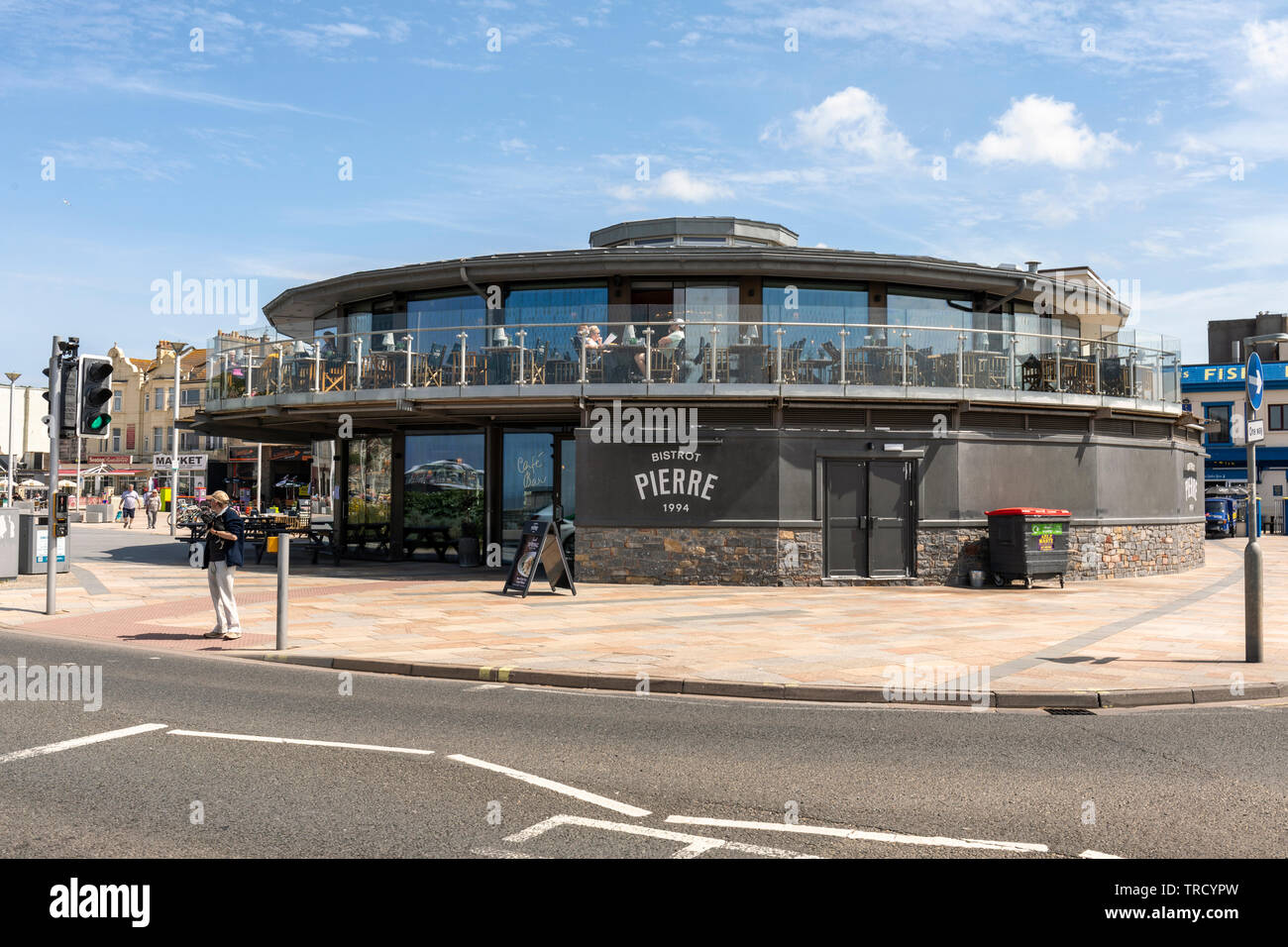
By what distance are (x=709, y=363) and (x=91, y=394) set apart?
1024 cm

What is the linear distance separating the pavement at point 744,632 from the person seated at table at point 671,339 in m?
4.27

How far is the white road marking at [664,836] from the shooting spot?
15.5ft

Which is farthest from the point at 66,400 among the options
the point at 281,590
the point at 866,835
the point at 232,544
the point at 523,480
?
the point at 866,835

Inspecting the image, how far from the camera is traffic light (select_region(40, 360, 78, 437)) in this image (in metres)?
13.8

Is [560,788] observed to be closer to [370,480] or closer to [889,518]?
[889,518]

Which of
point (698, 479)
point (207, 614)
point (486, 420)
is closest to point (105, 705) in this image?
point (207, 614)

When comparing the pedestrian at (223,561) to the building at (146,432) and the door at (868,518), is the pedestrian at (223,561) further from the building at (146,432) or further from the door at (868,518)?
the building at (146,432)

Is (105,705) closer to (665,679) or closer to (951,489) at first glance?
(665,679)

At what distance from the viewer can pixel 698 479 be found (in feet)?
60.1

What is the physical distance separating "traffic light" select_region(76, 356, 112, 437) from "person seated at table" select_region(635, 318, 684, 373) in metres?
8.81

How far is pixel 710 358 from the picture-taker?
1827cm

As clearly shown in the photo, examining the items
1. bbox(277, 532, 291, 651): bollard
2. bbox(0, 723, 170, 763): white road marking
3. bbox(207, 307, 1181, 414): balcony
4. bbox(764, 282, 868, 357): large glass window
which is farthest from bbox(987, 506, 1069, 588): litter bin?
bbox(0, 723, 170, 763): white road marking

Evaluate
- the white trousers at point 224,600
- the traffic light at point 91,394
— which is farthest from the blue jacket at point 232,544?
the traffic light at point 91,394
